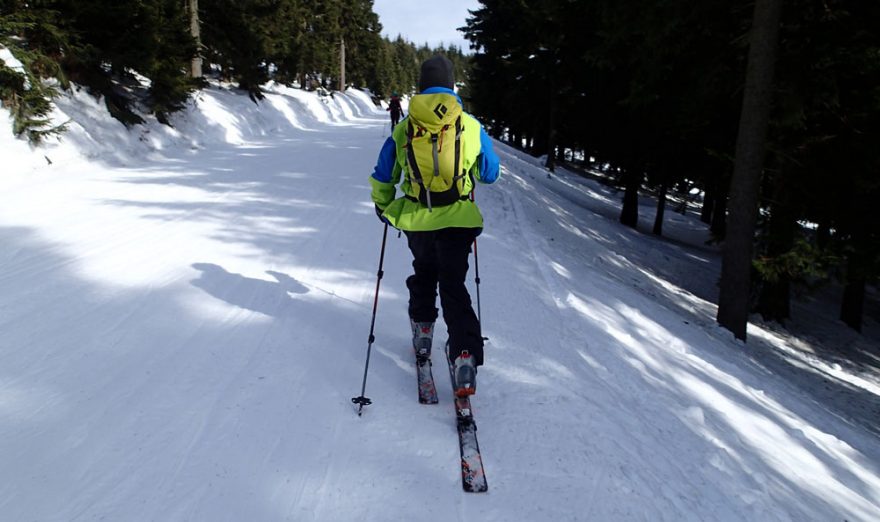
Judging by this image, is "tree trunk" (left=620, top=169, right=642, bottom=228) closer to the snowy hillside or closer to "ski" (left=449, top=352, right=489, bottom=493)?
the snowy hillside

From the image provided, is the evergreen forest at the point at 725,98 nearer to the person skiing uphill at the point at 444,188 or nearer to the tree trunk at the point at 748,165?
the tree trunk at the point at 748,165

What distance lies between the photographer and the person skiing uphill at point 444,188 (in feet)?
10.8

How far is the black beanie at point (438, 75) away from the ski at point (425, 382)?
2009 millimetres

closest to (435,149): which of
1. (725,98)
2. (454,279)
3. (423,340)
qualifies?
(454,279)

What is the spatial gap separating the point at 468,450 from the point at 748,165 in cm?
771

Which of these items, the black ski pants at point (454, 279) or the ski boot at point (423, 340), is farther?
the ski boot at point (423, 340)

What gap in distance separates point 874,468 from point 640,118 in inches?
478

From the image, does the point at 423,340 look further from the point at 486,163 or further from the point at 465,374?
the point at 486,163

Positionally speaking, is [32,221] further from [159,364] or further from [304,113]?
[304,113]

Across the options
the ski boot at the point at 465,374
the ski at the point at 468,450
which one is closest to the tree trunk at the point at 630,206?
the ski boot at the point at 465,374

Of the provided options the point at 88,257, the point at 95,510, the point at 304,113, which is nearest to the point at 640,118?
the point at 88,257

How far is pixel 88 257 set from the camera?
586 cm

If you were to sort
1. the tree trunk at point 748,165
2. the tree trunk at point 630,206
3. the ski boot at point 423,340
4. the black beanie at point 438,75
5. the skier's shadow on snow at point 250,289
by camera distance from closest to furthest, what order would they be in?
the black beanie at point 438,75, the ski boot at point 423,340, the skier's shadow on snow at point 250,289, the tree trunk at point 748,165, the tree trunk at point 630,206

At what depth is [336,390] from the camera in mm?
3711
